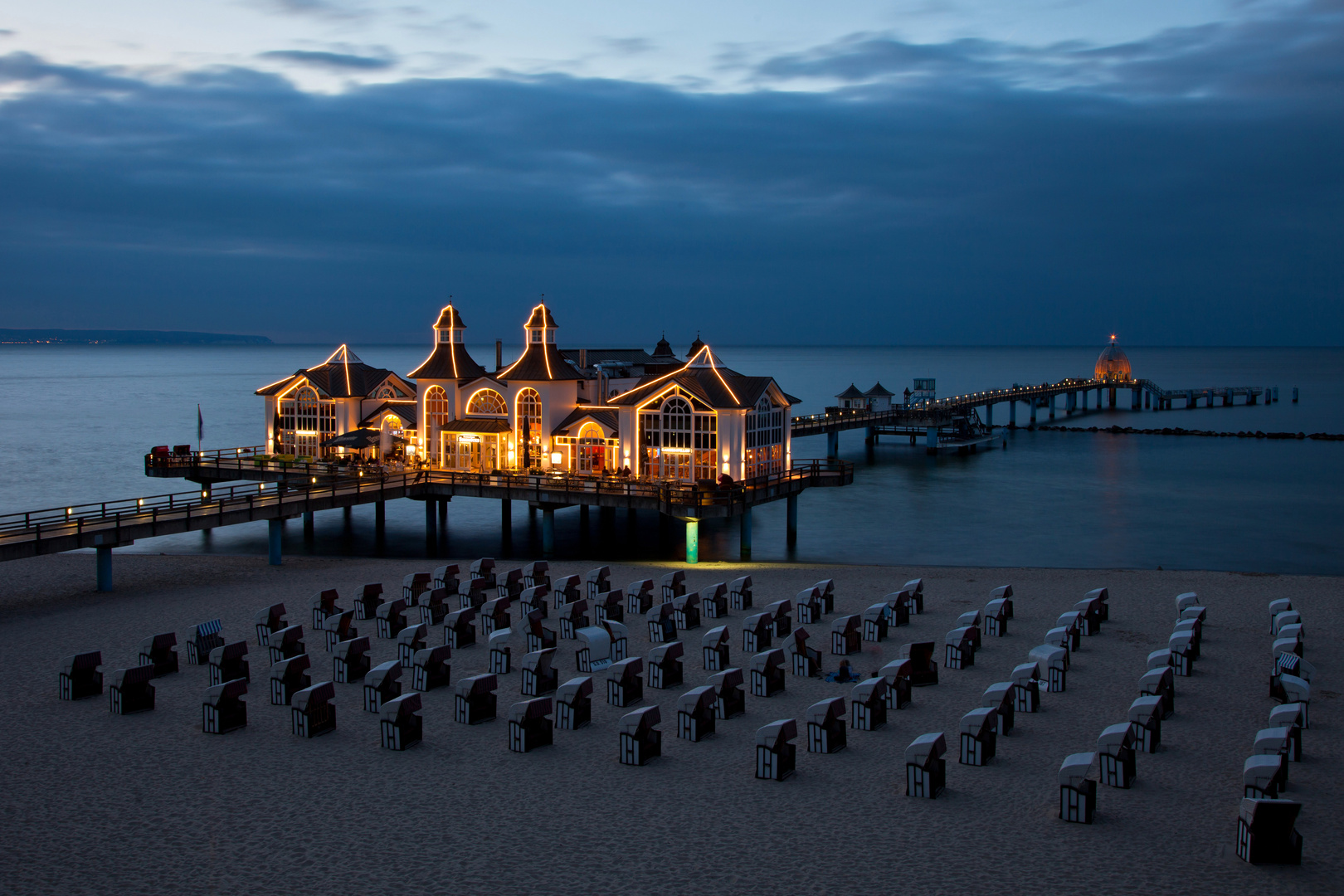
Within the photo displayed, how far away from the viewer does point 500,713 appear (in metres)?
16.5

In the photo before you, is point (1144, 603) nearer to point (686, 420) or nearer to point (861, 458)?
point (686, 420)

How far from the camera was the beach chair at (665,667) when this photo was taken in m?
17.6

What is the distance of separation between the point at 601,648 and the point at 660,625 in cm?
198

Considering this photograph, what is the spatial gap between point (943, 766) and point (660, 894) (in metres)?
4.23

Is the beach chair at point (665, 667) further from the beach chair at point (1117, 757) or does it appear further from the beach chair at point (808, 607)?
the beach chair at point (1117, 757)

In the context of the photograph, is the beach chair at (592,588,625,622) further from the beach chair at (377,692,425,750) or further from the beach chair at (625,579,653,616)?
the beach chair at (377,692,425,750)

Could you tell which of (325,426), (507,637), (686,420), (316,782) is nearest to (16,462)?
(325,426)

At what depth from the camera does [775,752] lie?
13.7 meters

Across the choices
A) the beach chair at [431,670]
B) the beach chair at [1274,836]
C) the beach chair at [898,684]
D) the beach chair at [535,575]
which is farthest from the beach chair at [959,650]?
the beach chair at [535,575]

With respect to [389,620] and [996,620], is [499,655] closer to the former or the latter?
[389,620]

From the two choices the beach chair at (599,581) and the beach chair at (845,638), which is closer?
the beach chair at (845,638)

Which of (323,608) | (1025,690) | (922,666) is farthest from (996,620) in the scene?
(323,608)

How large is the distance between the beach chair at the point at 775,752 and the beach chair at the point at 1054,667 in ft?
18.4

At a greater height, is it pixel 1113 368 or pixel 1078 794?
pixel 1113 368
